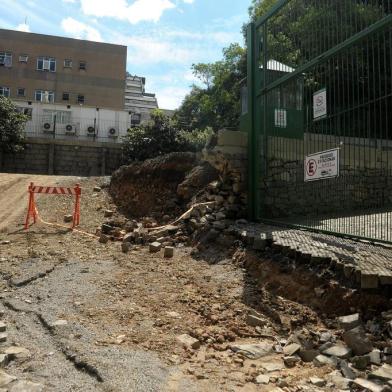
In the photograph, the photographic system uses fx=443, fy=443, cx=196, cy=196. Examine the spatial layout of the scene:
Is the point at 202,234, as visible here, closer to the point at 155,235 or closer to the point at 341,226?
the point at 155,235

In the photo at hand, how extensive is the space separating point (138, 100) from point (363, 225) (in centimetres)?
4801

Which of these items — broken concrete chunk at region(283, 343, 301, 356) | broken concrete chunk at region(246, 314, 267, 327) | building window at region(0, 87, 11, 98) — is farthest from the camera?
building window at region(0, 87, 11, 98)

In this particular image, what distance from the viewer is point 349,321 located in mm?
4254

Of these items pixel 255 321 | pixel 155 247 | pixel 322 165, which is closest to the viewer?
pixel 255 321

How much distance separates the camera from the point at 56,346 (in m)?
4.12

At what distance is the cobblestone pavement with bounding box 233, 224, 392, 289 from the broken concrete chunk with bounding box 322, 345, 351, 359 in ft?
2.66

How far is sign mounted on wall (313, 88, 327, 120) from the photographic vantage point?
6788 millimetres

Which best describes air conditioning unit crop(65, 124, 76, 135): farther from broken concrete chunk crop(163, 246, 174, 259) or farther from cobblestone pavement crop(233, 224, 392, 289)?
cobblestone pavement crop(233, 224, 392, 289)

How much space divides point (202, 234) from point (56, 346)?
425 centimetres

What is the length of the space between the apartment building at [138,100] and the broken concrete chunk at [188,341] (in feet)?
140

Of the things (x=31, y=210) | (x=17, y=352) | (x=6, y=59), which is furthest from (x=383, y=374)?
(x=6, y=59)

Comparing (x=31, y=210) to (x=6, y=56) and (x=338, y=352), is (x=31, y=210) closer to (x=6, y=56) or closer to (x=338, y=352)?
(x=338, y=352)

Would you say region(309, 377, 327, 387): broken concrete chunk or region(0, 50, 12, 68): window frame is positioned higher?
region(0, 50, 12, 68): window frame

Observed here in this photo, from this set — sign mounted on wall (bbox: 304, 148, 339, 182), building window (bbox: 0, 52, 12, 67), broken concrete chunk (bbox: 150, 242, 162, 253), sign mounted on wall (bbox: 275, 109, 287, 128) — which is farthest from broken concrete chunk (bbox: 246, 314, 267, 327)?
building window (bbox: 0, 52, 12, 67)
